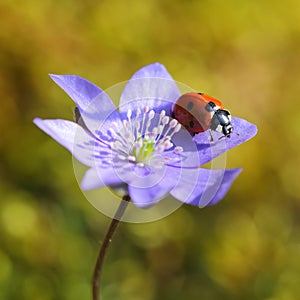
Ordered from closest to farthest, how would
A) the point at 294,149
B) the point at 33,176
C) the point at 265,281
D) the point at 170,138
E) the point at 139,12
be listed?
1. the point at 170,138
2. the point at 265,281
3. the point at 33,176
4. the point at 294,149
5. the point at 139,12

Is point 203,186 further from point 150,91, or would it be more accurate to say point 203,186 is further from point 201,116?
point 150,91

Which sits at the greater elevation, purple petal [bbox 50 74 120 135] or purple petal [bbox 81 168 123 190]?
purple petal [bbox 50 74 120 135]

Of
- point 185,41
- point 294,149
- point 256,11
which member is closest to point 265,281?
point 294,149

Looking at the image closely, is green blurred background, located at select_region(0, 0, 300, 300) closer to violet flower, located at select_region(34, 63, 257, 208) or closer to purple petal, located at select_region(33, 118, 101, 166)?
violet flower, located at select_region(34, 63, 257, 208)

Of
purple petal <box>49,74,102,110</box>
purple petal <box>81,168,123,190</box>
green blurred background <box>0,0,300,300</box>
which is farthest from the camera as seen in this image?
green blurred background <box>0,0,300,300</box>

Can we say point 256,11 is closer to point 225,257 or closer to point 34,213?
point 225,257

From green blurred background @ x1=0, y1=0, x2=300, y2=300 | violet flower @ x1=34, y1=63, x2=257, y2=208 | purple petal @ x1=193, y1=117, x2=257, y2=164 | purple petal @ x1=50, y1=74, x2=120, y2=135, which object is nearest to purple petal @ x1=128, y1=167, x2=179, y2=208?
violet flower @ x1=34, y1=63, x2=257, y2=208
